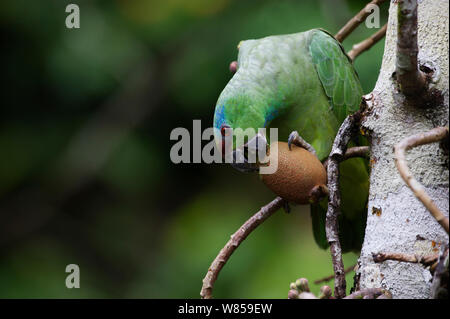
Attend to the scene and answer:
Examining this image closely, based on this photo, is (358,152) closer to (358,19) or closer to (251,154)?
(251,154)

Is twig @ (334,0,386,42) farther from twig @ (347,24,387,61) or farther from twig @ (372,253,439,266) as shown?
twig @ (372,253,439,266)

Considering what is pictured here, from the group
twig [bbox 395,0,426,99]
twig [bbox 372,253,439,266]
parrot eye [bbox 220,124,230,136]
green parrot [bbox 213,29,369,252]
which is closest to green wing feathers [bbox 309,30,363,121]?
green parrot [bbox 213,29,369,252]

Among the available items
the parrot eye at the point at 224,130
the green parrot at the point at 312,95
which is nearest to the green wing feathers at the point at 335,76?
the green parrot at the point at 312,95

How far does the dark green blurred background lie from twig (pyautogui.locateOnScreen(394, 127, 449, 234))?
2279 mm

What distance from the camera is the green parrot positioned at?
2070mm

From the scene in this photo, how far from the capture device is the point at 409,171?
106 cm

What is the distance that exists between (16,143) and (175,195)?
1.35m

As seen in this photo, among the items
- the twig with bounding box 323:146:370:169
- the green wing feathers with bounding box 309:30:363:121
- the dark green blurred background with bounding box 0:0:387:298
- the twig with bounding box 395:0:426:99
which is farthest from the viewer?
the dark green blurred background with bounding box 0:0:387:298

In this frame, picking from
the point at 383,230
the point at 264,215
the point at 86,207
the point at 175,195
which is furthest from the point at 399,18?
the point at 86,207

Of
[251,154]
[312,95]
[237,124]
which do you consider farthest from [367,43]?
[251,154]

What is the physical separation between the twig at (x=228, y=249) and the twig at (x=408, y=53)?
0.60 metres

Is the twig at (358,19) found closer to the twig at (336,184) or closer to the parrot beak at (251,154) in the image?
the parrot beak at (251,154)

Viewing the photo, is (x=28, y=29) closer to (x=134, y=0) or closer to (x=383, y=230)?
(x=134, y=0)

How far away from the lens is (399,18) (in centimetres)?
110
